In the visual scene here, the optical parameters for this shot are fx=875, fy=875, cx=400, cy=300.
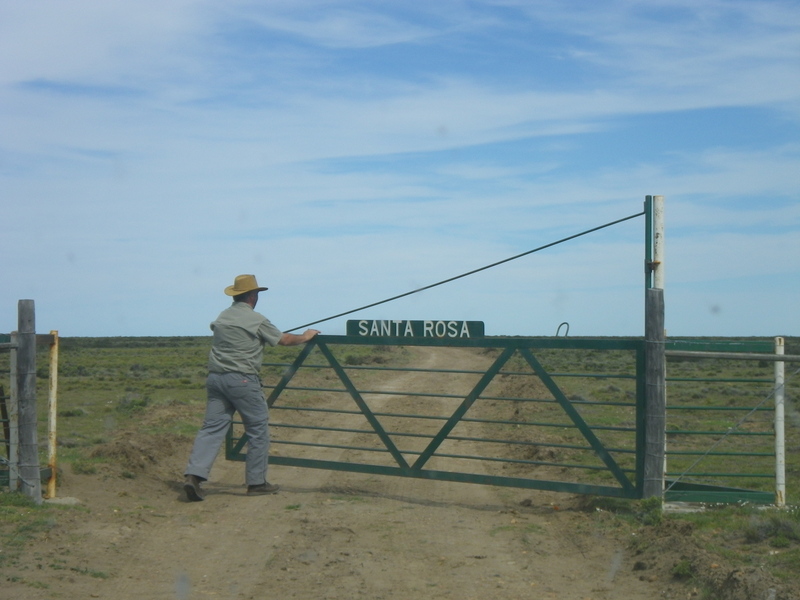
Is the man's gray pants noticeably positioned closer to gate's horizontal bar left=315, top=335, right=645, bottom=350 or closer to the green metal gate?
the green metal gate

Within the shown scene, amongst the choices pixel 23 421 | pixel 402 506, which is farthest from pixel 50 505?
pixel 402 506

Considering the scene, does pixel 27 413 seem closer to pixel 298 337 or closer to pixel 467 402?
pixel 298 337

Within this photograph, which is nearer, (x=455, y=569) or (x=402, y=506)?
(x=455, y=569)

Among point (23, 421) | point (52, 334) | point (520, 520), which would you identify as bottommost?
point (520, 520)

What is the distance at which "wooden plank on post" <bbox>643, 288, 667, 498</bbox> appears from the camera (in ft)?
27.6

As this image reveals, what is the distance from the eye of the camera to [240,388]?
9227mm

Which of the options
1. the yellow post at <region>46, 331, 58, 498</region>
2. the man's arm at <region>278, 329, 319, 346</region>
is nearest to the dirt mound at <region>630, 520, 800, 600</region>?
the man's arm at <region>278, 329, 319, 346</region>

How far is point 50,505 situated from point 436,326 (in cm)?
426

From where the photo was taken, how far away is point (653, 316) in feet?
27.6

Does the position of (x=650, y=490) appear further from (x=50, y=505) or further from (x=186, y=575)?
(x=50, y=505)

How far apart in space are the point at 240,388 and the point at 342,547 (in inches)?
106

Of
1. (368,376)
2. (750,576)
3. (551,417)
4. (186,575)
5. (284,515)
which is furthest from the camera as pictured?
(368,376)

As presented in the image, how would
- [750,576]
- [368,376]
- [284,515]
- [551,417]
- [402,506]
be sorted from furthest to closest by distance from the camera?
[368,376], [551,417], [402,506], [284,515], [750,576]

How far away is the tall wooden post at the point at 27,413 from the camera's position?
8500 millimetres
